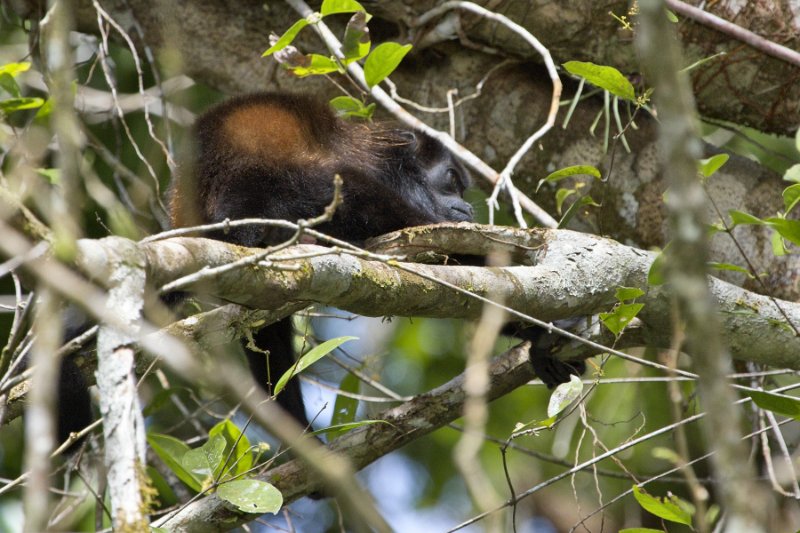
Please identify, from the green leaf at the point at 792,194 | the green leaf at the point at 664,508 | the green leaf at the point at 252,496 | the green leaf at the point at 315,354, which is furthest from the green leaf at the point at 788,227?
the green leaf at the point at 252,496

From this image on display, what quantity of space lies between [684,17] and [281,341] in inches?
81.0

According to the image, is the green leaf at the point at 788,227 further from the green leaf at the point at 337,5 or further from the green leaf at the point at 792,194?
the green leaf at the point at 337,5

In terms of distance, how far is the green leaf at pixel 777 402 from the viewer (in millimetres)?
2094

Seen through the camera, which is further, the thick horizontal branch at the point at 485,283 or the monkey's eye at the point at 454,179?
the monkey's eye at the point at 454,179

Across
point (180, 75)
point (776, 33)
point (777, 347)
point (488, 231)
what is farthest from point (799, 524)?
point (180, 75)

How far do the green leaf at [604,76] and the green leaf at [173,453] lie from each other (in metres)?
1.60

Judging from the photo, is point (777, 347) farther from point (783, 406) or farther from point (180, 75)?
point (180, 75)

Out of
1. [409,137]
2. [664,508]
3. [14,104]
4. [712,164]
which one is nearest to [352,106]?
[409,137]

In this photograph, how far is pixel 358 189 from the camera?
10.3 feet

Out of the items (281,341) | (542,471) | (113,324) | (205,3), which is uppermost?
(113,324)

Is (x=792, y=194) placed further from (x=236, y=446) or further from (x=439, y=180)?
(x=439, y=180)

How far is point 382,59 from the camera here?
2.74 m

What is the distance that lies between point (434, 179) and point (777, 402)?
2.14m

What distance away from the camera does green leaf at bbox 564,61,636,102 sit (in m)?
2.48
